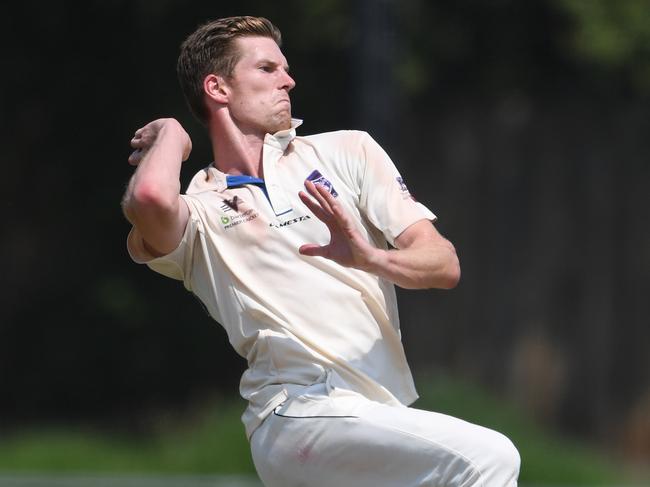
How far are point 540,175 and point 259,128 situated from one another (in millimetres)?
7997

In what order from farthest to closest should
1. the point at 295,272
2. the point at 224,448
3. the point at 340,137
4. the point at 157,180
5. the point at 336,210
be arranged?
1. the point at 224,448
2. the point at 340,137
3. the point at 295,272
4. the point at 157,180
5. the point at 336,210

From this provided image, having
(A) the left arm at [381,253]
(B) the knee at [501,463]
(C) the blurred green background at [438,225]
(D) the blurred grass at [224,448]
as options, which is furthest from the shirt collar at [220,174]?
(C) the blurred green background at [438,225]

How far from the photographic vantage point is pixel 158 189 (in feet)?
13.9

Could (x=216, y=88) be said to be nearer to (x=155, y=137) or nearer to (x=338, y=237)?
(x=155, y=137)

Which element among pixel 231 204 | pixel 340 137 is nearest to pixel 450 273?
pixel 340 137

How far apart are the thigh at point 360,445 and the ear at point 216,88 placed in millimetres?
1038

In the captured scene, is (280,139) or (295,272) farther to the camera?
(280,139)

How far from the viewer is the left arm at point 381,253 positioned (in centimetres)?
404

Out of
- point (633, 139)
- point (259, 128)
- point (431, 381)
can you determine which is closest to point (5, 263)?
point (431, 381)

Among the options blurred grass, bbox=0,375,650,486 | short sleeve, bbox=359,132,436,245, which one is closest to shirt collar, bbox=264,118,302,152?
short sleeve, bbox=359,132,436,245

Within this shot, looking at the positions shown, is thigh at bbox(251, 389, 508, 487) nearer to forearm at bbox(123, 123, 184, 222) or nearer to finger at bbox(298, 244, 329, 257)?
finger at bbox(298, 244, 329, 257)

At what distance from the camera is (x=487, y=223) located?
40.8 ft

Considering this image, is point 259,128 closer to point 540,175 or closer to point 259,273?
point 259,273

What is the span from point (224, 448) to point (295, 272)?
678 centimetres
